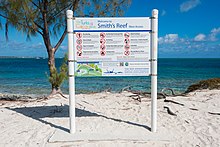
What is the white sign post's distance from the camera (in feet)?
14.0

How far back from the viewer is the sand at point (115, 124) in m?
4.01

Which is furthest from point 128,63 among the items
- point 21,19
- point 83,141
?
point 21,19

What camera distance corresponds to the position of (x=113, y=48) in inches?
172

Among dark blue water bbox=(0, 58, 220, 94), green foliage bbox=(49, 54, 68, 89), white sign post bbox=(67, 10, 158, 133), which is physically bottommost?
dark blue water bbox=(0, 58, 220, 94)

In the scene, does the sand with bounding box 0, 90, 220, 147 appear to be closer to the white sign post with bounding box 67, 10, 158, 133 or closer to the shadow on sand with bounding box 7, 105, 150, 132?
the shadow on sand with bounding box 7, 105, 150, 132

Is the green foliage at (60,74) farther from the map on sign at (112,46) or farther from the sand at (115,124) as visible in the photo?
the map on sign at (112,46)

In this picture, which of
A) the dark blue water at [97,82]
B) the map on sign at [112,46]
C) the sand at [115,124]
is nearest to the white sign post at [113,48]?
the map on sign at [112,46]

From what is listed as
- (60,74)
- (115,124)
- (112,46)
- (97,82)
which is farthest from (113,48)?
(97,82)

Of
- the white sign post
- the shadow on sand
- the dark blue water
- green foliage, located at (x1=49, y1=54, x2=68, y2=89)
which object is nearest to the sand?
the shadow on sand

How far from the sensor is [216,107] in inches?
250

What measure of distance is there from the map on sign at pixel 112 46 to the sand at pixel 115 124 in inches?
52.1

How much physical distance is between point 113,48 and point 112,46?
48mm

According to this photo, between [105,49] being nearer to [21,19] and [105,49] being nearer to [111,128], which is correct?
[111,128]

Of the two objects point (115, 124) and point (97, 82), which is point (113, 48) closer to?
point (115, 124)
